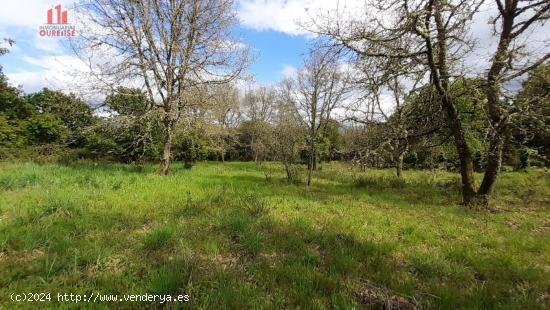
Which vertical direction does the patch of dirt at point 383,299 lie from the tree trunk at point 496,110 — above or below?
below

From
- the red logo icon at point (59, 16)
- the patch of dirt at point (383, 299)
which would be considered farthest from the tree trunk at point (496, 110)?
the red logo icon at point (59, 16)

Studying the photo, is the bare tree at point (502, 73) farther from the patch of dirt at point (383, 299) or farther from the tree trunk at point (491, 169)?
the patch of dirt at point (383, 299)

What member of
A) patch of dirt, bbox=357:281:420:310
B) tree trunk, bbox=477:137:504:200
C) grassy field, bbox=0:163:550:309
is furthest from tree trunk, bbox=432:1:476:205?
patch of dirt, bbox=357:281:420:310

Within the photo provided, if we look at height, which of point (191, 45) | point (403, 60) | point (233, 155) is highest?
point (191, 45)

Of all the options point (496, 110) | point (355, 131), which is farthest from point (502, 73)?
point (355, 131)

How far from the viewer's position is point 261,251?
4.97 m

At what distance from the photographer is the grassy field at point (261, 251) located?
3.62m

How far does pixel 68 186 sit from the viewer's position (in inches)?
346

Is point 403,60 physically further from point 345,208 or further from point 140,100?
point 140,100

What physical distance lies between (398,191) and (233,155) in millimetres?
41310

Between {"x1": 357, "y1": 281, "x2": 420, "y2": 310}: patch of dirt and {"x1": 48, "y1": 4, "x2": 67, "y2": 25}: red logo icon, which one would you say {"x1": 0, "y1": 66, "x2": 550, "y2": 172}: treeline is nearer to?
{"x1": 48, "y1": 4, "x2": 67, "y2": 25}: red logo icon

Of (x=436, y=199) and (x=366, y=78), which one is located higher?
(x=366, y=78)

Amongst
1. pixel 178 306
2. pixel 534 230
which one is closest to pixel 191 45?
pixel 178 306

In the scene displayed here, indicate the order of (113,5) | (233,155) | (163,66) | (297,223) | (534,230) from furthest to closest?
(233,155) < (163,66) < (113,5) < (534,230) < (297,223)
